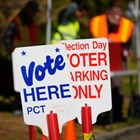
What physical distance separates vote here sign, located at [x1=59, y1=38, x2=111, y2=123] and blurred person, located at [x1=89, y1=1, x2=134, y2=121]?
395 cm

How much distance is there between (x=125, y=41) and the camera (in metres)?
10.9

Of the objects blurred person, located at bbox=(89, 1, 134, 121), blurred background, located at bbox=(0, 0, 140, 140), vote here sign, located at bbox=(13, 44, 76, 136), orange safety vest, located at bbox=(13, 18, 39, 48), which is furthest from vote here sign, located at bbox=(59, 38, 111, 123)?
orange safety vest, located at bbox=(13, 18, 39, 48)

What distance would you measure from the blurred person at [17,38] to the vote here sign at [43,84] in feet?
17.5

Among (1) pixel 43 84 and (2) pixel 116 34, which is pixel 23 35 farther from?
(1) pixel 43 84

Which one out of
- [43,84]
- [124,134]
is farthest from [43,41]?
[43,84]

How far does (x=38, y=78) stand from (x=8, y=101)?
6.76 m

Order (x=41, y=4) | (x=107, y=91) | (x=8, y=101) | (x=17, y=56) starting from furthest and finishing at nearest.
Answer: (x=41, y=4)
(x=8, y=101)
(x=107, y=91)
(x=17, y=56)

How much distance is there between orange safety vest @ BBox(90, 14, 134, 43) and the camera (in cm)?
1061

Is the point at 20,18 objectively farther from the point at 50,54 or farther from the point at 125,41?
the point at 50,54

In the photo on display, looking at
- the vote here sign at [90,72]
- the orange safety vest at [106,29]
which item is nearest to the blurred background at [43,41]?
the orange safety vest at [106,29]

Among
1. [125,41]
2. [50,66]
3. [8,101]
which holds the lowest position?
[8,101]

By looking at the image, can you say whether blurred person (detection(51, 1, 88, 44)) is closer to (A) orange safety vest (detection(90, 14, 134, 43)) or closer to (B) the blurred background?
(A) orange safety vest (detection(90, 14, 134, 43))

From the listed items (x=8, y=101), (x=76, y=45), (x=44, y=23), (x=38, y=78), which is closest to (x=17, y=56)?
(x=38, y=78)

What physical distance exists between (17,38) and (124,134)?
2.84 m
